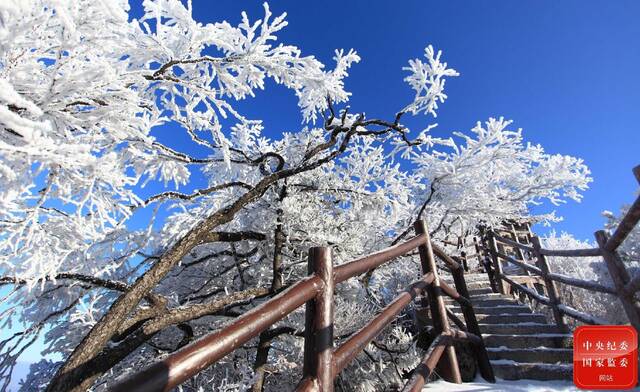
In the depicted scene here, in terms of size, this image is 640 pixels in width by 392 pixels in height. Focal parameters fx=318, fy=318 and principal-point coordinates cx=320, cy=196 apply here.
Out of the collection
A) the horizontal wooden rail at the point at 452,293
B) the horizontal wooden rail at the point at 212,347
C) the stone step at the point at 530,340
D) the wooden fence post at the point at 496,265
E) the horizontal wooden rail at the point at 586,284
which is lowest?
the horizontal wooden rail at the point at 212,347

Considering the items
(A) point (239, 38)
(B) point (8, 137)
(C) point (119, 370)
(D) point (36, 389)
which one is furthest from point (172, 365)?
(D) point (36, 389)

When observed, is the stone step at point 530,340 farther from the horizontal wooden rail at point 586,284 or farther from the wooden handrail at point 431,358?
the wooden handrail at point 431,358

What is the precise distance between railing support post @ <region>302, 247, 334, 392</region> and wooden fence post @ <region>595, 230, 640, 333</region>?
3435mm

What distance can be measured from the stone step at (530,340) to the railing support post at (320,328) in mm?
4807

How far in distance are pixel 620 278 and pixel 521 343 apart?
218cm

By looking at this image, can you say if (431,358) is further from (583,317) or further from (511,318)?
(511,318)

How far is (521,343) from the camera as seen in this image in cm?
494

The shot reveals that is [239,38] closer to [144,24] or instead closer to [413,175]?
[144,24]

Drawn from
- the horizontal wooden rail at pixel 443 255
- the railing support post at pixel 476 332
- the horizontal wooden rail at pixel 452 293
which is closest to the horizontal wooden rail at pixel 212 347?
the horizontal wooden rail at pixel 452 293

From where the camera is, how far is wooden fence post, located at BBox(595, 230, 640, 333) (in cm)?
308

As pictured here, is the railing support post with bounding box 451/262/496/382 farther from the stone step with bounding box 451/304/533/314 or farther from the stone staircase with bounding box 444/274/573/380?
the stone step with bounding box 451/304/533/314

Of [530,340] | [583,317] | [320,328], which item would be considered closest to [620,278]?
[583,317]

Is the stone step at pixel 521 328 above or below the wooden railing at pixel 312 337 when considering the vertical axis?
above

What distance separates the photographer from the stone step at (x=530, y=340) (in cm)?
471
